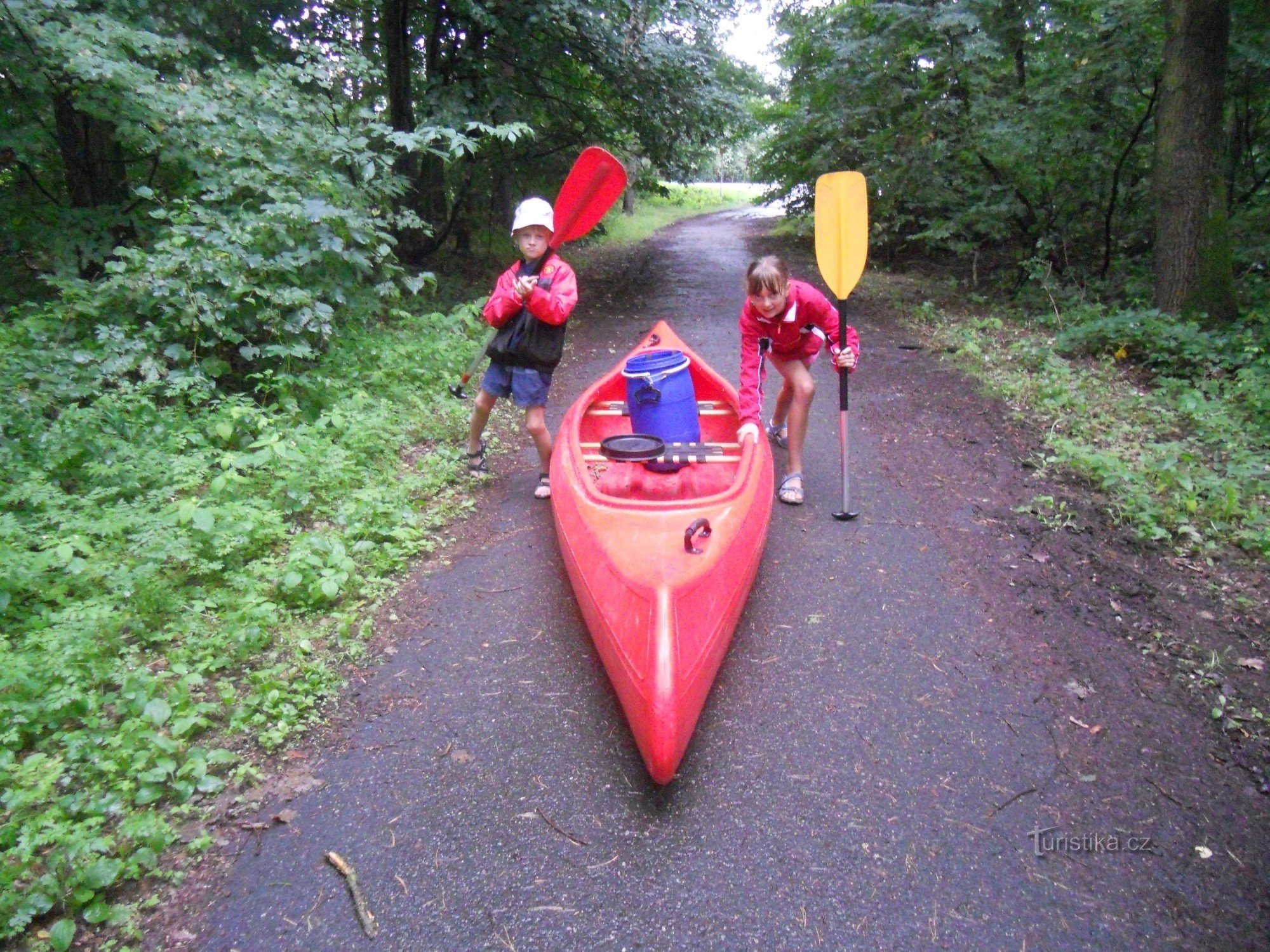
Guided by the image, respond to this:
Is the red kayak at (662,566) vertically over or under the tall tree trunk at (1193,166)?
under

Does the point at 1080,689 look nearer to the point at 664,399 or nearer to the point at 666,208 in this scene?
the point at 664,399

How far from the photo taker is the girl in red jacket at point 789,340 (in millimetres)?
3973

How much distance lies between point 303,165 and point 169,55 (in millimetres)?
980

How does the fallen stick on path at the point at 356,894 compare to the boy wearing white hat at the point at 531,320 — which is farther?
the boy wearing white hat at the point at 531,320

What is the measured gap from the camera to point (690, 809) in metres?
2.31

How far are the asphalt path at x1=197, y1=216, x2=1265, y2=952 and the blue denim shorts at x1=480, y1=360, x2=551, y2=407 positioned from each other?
3.60 ft

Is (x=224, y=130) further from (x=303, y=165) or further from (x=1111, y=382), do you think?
(x=1111, y=382)

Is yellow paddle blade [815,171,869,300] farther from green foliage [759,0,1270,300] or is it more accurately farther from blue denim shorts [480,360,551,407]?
green foliage [759,0,1270,300]

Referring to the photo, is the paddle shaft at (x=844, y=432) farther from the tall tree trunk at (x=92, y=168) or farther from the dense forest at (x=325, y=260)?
the tall tree trunk at (x=92, y=168)

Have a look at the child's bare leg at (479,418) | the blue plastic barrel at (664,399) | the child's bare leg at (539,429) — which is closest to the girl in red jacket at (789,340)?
the blue plastic barrel at (664,399)

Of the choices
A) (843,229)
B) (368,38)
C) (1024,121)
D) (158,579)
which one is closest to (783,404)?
(843,229)

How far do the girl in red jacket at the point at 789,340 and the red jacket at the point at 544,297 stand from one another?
0.99 meters

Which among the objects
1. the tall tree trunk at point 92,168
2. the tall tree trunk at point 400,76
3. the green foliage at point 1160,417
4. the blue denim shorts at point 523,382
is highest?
the tall tree trunk at point 400,76

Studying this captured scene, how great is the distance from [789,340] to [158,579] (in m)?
3.36
